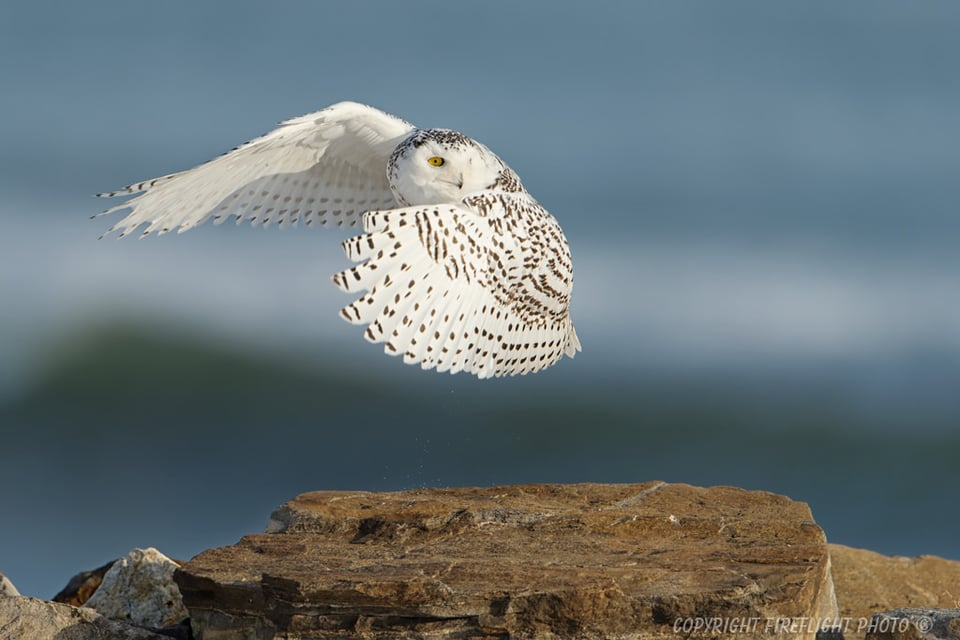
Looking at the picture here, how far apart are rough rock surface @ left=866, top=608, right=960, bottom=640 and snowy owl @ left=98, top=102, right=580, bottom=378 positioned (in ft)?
7.46

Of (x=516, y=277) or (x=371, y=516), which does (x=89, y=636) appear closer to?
(x=371, y=516)

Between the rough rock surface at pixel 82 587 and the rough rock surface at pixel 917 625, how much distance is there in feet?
14.5

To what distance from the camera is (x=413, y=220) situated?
18.9 feet

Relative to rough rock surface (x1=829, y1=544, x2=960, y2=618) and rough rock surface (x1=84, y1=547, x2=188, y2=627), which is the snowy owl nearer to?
rough rock surface (x1=84, y1=547, x2=188, y2=627)

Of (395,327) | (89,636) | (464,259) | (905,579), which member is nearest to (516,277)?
(464,259)

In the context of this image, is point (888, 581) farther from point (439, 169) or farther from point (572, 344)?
point (439, 169)

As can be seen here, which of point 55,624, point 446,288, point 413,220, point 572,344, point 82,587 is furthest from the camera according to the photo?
point 572,344

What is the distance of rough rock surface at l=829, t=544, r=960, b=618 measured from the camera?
780 cm

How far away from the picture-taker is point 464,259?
6035mm

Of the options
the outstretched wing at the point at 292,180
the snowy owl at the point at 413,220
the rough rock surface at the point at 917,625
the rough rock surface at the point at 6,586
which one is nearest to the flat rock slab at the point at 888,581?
the rough rock surface at the point at 917,625

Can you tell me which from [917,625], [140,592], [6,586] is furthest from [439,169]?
[917,625]

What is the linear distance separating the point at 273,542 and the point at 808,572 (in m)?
2.49

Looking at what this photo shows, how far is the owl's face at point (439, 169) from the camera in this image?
6.94m

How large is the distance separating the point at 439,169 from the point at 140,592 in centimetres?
281
